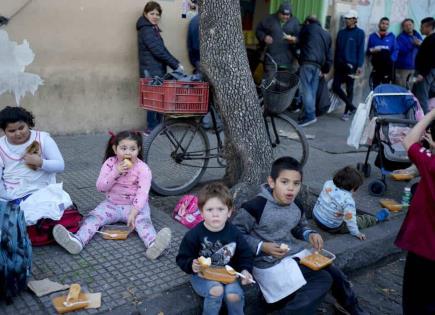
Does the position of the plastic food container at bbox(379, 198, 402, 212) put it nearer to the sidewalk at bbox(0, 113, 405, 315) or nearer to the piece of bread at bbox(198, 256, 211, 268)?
the sidewalk at bbox(0, 113, 405, 315)

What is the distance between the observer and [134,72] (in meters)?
7.44

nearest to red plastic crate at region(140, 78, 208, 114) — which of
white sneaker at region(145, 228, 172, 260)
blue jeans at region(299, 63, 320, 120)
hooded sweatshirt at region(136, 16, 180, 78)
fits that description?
white sneaker at region(145, 228, 172, 260)

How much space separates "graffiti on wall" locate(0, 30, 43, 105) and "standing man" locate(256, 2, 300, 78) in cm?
423

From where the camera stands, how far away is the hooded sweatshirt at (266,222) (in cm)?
310

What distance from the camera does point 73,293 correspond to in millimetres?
2865

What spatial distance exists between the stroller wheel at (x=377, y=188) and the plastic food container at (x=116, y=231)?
2.85 m

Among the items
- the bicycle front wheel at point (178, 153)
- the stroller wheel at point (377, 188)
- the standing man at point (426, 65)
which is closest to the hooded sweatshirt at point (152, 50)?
the bicycle front wheel at point (178, 153)

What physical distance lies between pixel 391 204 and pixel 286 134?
139 cm

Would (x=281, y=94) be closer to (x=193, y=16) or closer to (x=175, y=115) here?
(x=175, y=115)

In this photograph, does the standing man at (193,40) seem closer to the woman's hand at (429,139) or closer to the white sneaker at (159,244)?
the white sneaker at (159,244)

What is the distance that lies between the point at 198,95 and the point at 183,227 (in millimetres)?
1307

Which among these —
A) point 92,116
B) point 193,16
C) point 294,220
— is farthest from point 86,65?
point 294,220

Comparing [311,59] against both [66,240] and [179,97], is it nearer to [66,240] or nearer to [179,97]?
[179,97]

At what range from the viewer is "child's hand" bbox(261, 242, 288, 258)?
296cm
